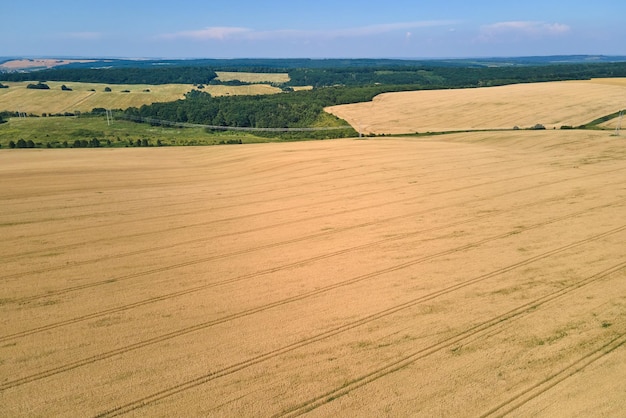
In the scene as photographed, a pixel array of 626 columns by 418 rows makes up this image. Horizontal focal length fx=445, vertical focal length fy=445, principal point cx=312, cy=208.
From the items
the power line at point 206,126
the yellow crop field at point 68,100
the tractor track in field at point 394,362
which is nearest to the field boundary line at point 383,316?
the tractor track in field at point 394,362

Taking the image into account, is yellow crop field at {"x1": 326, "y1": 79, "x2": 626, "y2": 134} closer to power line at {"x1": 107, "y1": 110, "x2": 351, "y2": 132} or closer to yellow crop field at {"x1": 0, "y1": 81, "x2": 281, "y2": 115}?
power line at {"x1": 107, "y1": 110, "x2": 351, "y2": 132}

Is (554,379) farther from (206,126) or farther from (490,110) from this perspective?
(206,126)

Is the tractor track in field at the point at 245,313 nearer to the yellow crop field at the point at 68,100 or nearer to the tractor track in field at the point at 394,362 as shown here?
the tractor track in field at the point at 394,362

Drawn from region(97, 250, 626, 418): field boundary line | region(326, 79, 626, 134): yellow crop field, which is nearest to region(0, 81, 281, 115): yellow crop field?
region(326, 79, 626, 134): yellow crop field

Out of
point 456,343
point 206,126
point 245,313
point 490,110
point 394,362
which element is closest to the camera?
point 394,362

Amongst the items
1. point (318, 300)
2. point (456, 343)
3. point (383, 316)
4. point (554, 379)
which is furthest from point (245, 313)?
point (554, 379)

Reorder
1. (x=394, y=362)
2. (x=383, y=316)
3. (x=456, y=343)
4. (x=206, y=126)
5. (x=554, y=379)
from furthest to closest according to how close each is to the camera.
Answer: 1. (x=206, y=126)
2. (x=383, y=316)
3. (x=456, y=343)
4. (x=394, y=362)
5. (x=554, y=379)
